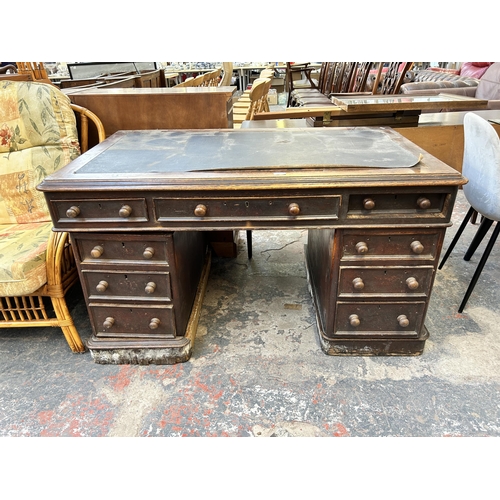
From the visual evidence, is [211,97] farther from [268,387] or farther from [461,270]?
[461,270]

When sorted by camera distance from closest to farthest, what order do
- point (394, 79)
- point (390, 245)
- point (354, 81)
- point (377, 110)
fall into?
point (390, 245), point (377, 110), point (394, 79), point (354, 81)

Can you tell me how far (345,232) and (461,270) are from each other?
4.42ft

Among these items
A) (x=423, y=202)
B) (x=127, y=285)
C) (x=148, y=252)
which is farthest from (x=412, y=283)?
(x=127, y=285)

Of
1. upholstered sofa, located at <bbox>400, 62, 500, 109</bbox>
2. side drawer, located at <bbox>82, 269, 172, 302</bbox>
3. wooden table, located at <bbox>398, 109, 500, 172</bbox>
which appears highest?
upholstered sofa, located at <bbox>400, 62, 500, 109</bbox>

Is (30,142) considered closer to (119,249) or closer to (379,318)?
(119,249)

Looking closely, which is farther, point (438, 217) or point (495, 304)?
point (495, 304)

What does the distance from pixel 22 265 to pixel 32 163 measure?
689 millimetres

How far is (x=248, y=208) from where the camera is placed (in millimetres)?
1373

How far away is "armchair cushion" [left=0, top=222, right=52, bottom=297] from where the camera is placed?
1.50 metres

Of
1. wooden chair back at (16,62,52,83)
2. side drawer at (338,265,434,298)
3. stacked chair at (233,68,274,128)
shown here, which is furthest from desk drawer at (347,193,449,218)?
wooden chair back at (16,62,52,83)

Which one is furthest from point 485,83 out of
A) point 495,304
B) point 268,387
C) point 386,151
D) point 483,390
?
point 268,387

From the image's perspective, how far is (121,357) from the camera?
167 cm

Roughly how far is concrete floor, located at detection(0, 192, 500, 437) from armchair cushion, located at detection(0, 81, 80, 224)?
66 centimetres

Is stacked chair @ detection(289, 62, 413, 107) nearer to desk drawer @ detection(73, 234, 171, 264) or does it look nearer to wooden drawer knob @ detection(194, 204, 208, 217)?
wooden drawer knob @ detection(194, 204, 208, 217)
